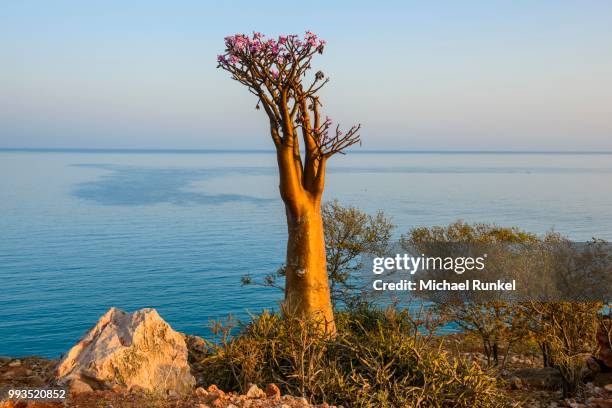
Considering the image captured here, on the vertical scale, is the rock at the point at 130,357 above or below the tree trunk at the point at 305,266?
below

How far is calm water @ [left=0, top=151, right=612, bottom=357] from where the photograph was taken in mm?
43250

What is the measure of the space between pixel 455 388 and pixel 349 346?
259cm

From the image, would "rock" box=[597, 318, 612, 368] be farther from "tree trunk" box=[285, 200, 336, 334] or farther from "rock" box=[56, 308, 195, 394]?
"rock" box=[56, 308, 195, 394]

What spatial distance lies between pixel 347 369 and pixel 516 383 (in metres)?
7.60

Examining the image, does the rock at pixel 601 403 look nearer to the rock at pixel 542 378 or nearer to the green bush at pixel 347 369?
the rock at pixel 542 378

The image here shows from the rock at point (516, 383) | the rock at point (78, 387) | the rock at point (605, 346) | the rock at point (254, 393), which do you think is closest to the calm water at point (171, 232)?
the rock at point (516, 383)

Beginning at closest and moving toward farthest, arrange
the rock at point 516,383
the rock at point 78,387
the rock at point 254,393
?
1. the rock at point 254,393
2. the rock at point 78,387
3. the rock at point 516,383

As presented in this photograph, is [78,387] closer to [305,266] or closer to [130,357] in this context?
[130,357]

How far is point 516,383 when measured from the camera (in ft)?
61.5

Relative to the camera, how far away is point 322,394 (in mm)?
12789

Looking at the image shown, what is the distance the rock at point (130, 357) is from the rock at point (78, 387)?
17 centimetres

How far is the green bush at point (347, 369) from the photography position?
1252cm

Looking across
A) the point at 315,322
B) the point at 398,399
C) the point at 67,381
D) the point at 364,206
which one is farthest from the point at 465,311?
the point at 364,206

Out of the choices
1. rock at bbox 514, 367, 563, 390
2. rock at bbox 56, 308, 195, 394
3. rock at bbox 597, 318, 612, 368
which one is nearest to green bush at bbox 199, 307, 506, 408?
rock at bbox 56, 308, 195, 394
